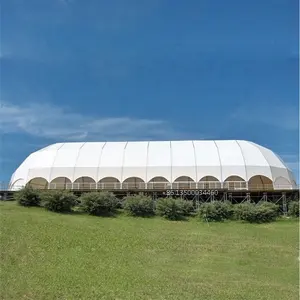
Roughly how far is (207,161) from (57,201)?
19.7m

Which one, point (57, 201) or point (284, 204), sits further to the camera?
point (284, 204)

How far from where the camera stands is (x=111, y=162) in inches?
1900

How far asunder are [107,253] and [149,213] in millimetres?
13568

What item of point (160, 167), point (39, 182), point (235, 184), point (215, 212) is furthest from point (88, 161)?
point (215, 212)

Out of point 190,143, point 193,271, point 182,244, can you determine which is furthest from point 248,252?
point 190,143

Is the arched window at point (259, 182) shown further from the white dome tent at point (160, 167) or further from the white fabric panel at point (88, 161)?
the white fabric panel at point (88, 161)

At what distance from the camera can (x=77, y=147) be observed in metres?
52.3

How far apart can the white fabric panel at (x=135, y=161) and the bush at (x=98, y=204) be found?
11.7 m

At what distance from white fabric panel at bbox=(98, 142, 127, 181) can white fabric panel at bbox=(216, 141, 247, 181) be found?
1197 centimetres

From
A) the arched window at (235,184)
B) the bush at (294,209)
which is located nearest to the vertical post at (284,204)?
the bush at (294,209)

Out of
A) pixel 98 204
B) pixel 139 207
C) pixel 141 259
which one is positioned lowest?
pixel 141 259

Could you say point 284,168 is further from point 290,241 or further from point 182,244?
point 182,244

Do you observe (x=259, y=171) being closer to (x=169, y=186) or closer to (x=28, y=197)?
(x=169, y=186)

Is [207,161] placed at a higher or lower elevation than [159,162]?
higher
